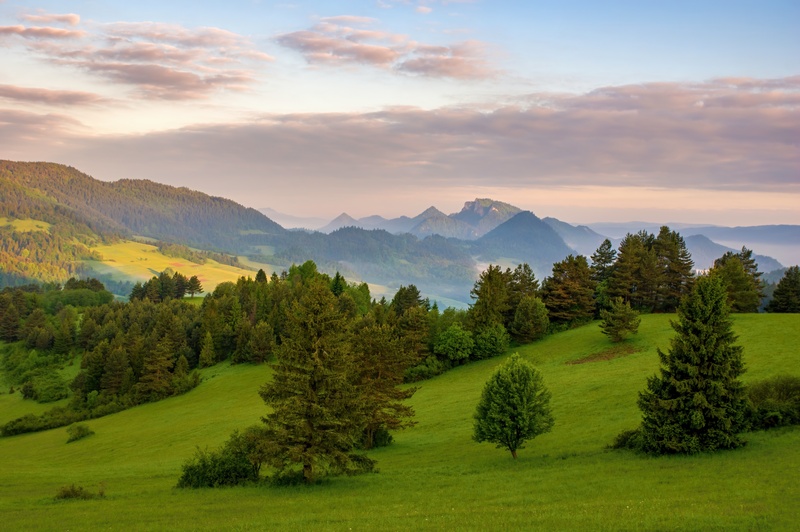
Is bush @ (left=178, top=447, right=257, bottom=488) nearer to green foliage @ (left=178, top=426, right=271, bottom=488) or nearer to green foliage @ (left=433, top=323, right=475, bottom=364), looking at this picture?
green foliage @ (left=178, top=426, right=271, bottom=488)

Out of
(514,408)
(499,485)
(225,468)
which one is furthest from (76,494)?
(514,408)

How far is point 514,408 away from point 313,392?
14.8m

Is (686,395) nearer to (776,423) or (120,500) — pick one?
(776,423)

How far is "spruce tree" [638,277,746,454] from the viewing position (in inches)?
1302

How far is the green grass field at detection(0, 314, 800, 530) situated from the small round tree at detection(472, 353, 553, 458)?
1933 mm

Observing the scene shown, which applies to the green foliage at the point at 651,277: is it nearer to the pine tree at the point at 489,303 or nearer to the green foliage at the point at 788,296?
the green foliage at the point at 788,296

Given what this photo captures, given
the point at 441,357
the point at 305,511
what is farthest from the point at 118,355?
the point at 305,511

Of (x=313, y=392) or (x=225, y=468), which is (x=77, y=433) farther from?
(x=313, y=392)

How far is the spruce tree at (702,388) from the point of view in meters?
33.1

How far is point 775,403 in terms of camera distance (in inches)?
1416

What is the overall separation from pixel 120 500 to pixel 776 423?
42.4 m

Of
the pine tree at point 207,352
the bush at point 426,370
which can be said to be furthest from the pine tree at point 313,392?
the pine tree at point 207,352

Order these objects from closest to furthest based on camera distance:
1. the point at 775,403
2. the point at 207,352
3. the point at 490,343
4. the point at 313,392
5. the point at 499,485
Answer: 1. the point at 499,485
2. the point at 313,392
3. the point at 775,403
4. the point at 490,343
5. the point at 207,352

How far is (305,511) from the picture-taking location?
27.8 m
